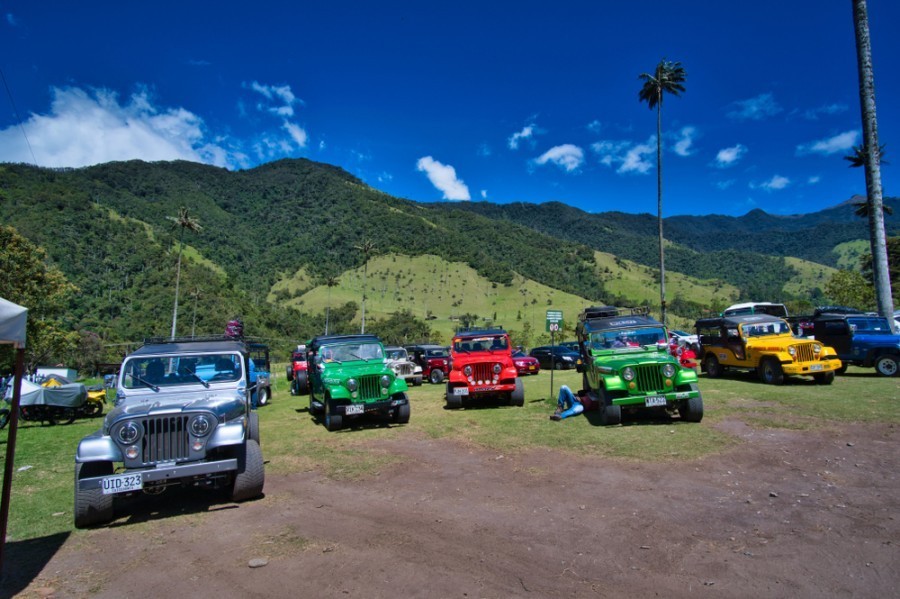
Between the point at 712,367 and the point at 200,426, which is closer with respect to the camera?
the point at 200,426

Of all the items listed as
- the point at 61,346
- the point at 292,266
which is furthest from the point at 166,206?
the point at 61,346

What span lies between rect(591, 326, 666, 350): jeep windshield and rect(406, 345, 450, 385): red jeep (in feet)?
40.6

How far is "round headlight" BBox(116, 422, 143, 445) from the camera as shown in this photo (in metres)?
5.96

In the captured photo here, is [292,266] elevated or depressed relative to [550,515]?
elevated

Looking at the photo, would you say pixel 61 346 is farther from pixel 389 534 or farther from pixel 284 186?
pixel 284 186

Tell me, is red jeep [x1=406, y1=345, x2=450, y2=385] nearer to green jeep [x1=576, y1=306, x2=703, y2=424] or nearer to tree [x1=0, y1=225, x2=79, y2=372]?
green jeep [x1=576, y1=306, x2=703, y2=424]

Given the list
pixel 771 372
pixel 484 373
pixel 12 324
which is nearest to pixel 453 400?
pixel 484 373

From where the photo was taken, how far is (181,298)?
257 ft

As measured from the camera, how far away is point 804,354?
1452 centimetres

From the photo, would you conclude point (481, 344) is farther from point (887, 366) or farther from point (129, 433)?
Answer: point (887, 366)

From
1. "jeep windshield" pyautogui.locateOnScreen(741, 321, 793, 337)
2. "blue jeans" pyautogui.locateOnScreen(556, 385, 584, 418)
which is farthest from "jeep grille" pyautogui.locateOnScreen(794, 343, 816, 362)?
"blue jeans" pyautogui.locateOnScreen(556, 385, 584, 418)

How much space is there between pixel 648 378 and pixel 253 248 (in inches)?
5743

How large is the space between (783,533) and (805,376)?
13.1 meters

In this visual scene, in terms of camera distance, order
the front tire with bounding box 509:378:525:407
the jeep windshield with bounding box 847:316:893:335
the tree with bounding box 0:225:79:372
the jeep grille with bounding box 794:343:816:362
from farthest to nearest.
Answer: the tree with bounding box 0:225:79:372, the jeep windshield with bounding box 847:316:893:335, the jeep grille with bounding box 794:343:816:362, the front tire with bounding box 509:378:525:407
